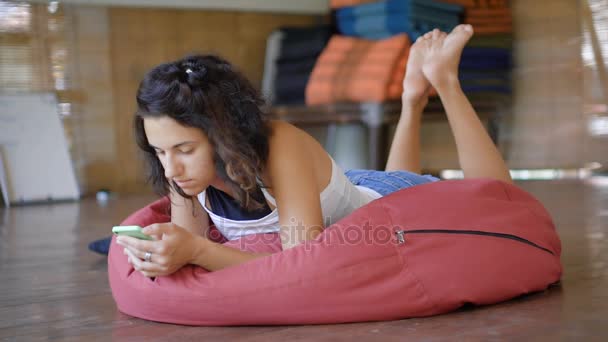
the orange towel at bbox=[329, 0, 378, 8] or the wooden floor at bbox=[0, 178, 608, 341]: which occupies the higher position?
the orange towel at bbox=[329, 0, 378, 8]

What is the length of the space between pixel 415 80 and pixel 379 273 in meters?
0.76

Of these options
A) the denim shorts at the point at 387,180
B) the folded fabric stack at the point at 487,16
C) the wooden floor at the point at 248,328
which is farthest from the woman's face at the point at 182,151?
the folded fabric stack at the point at 487,16

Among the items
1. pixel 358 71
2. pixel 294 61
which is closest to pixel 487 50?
pixel 358 71

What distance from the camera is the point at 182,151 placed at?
1.27 m

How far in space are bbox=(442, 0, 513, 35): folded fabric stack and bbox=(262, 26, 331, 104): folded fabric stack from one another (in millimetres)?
787

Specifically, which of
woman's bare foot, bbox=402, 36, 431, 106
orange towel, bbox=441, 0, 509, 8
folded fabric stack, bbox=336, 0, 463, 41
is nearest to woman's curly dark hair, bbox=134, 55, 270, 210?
woman's bare foot, bbox=402, 36, 431, 106

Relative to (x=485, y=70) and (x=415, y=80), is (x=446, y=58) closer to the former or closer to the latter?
(x=415, y=80)

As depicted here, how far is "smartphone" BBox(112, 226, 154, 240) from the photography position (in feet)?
3.78

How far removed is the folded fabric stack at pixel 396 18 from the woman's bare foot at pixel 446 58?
1982 mm

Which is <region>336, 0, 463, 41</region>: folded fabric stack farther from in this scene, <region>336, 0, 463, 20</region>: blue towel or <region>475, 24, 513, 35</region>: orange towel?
<region>475, 24, 513, 35</region>: orange towel

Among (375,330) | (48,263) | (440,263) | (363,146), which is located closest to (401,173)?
(440,263)

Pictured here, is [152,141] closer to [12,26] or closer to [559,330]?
[559,330]

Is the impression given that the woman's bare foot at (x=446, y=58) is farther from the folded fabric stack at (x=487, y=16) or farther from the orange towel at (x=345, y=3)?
the folded fabric stack at (x=487, y=16)

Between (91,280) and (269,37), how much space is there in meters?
2.93
